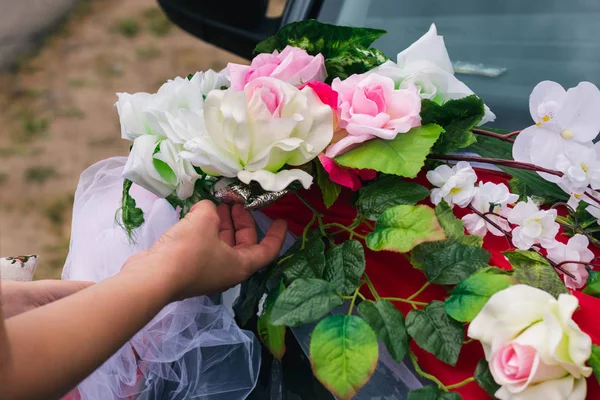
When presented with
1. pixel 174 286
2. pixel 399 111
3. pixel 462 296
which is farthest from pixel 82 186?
pixel 462 296

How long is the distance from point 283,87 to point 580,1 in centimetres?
97

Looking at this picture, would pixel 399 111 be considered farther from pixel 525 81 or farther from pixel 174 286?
pixel 525 81

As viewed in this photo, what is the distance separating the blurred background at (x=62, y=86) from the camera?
324 cm

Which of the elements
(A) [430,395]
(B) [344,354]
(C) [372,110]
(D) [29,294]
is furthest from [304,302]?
(D) [29,294]

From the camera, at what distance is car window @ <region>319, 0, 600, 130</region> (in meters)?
1.41

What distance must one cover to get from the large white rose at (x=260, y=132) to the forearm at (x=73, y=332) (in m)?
0.18

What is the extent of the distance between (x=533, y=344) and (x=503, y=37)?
1025 millimetres

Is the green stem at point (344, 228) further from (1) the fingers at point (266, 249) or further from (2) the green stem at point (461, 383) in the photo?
(2) the green stem at point (461, 383)

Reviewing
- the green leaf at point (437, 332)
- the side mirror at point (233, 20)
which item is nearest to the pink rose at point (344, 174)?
the green leaf at point (437, 332)

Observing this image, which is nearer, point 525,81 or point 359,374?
point 359,374

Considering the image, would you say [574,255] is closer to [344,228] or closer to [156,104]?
[344,228]

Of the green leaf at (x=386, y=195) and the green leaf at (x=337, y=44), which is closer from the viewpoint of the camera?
the green leaf at (x=386, y=195)

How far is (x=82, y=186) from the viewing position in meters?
1.19

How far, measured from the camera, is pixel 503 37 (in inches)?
59.9
